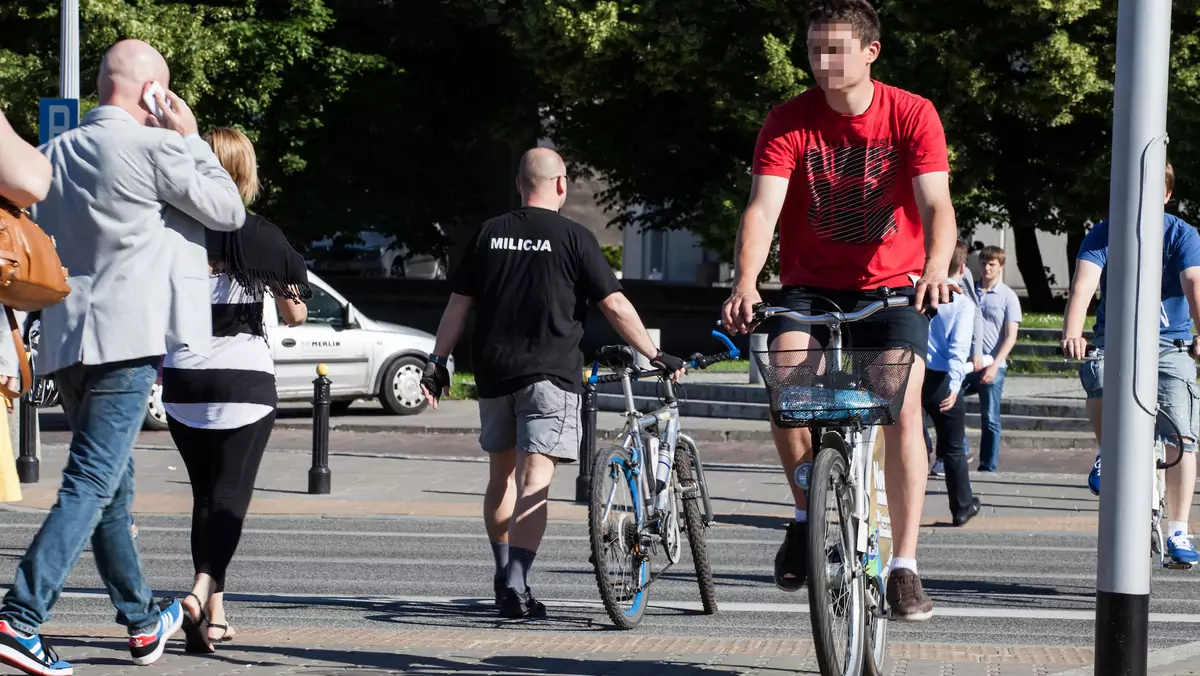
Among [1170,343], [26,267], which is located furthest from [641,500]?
[26,267]

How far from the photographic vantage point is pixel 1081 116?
1018 inches

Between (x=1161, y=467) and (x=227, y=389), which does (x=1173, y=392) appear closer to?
(x=1161, y=467)

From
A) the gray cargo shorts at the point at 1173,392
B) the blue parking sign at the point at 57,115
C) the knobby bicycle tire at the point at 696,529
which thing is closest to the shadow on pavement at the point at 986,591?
the gray cargo shorts at the point at 1173,392

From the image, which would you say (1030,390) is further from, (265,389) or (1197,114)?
(265,389)

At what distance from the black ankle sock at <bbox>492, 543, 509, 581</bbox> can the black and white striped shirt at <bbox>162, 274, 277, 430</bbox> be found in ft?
4.91

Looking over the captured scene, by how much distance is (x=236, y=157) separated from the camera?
19.3 feet

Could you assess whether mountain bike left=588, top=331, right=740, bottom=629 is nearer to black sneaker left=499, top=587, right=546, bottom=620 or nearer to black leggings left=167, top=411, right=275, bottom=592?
black sneaker left=499, top=587, right=546, bottom=620

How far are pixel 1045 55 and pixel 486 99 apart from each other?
38.2 ft

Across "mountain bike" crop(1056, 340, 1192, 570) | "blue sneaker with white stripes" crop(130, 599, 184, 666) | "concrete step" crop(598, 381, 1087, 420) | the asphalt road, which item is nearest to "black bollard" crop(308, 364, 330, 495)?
the asphalt road

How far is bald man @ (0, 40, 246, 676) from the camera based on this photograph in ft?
16.0

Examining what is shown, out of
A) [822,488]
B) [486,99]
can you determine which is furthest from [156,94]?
[486,99]

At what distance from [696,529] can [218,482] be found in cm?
221

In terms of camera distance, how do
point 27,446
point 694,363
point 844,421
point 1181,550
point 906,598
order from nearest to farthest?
point 844,421
point 906,598
point 694,363
point 1181,550
point 27,446

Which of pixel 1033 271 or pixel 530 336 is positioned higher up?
pixel 1033 271
